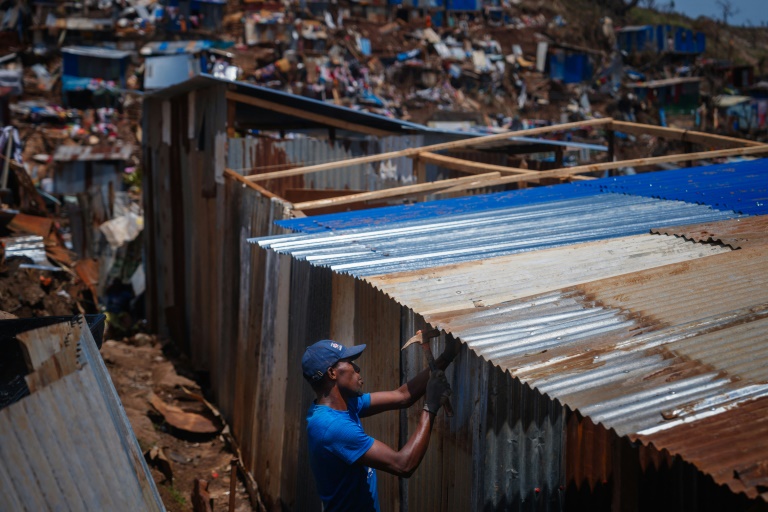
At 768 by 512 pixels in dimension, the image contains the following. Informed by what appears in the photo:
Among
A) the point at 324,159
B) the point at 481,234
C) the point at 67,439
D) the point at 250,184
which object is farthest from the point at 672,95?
the point at 67,439

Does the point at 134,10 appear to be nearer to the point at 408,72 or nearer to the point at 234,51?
the point at 234,51

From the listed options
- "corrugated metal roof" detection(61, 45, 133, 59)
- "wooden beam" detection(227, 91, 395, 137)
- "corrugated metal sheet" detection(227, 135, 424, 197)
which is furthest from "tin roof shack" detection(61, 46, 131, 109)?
"corrugated metal sheet" detection(227, 135, 424, 197)

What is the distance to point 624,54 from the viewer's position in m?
46.6

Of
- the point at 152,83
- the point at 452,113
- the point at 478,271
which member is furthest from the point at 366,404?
the point at 152,83

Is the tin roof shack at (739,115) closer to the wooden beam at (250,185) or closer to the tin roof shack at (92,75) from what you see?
the tin roof shack at (92,75)

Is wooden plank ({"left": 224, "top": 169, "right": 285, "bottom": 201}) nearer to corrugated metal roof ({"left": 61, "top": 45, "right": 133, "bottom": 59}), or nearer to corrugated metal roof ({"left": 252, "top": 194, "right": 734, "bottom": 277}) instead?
corrugated metal roof ({"left": 252, "top": 194, "right": 734, "bottom": 277})

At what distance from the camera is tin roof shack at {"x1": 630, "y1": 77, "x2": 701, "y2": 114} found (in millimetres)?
40938

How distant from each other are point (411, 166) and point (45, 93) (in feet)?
93.3

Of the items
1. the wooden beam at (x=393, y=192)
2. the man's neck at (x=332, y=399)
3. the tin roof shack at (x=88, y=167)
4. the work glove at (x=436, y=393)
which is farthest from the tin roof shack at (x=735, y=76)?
the man's neck at (x=332, y=399)

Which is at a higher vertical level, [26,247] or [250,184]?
[250,184]

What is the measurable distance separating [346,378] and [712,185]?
12.5ft

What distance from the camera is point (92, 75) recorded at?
114ft

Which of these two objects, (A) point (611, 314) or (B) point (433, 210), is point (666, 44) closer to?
(B) point (433, 210)

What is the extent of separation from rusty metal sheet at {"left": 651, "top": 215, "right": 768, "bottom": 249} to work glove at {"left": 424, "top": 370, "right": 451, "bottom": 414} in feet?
5.45
